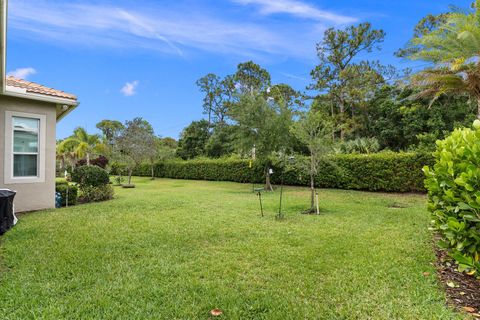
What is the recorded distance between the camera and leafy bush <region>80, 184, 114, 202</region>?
10.5 metres

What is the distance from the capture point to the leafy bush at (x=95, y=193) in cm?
1049

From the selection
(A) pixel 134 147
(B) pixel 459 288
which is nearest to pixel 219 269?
(B) pixel 459 288

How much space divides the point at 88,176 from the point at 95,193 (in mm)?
701

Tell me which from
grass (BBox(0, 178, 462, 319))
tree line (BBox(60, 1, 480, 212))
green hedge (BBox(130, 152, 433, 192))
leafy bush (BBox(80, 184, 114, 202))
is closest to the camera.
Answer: grass (BBox(0, 178, 462, 319))

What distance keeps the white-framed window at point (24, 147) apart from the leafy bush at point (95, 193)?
7.37 ft

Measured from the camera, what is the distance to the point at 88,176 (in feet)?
34.0

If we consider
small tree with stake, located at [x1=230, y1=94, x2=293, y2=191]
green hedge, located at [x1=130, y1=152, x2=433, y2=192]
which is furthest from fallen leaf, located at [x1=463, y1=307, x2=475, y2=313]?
small tree with stake, located at [x1=230, y1=94, x2=293, y2=191]

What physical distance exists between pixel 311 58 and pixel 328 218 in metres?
23.9

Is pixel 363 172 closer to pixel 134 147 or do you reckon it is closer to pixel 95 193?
pixel 95 193

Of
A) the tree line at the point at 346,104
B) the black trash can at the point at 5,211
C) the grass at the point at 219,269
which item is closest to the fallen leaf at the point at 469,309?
the grass at the point at 219,269

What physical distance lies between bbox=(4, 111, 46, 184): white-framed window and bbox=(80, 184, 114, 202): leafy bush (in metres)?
2.25

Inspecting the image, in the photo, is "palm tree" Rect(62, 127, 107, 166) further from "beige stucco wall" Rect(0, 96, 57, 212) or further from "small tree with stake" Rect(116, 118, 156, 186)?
"beige stucco wall" Rect(0, 96, 57, 212)

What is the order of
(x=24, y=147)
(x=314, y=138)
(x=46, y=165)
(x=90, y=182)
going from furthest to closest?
(x=90, y=182)
(x=46, y=165)
(x=24, y=147)
(x=314, y=138)

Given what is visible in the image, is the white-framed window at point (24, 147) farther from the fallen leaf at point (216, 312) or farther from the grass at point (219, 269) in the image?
the fallen leaf at point (216, 312)
